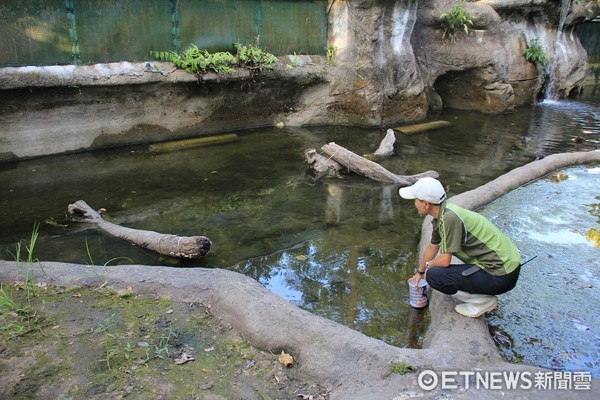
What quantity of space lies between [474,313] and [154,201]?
5123 millimetres

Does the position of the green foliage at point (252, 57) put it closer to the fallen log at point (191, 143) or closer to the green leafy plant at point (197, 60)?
the green leafy plant at point (197, 60)

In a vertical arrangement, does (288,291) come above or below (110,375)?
below

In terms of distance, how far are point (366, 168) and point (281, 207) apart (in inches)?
75.6

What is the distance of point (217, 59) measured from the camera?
10234 millimetres

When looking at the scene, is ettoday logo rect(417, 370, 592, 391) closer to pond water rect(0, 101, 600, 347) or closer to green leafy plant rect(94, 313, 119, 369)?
pond water rect(0, 101, 600, 347)

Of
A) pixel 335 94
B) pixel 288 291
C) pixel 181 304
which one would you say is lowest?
pixel 288 291

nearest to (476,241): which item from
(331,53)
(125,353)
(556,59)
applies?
(125,353)

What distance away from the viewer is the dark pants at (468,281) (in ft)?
12.4

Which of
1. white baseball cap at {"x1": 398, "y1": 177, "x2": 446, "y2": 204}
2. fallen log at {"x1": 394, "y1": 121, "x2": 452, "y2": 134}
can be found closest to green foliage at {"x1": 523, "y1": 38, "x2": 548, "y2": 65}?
fallen log at {"x1": 394, "y1": 121, "x2": 452, "y2": 134}

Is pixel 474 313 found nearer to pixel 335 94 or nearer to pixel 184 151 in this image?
pixel 184 151

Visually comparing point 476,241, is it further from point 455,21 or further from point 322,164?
point 455,21

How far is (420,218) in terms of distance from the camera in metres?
6.96

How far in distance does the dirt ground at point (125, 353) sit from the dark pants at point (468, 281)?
1.38m

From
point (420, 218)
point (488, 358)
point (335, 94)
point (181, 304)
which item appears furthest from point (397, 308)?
point (335, 94)
